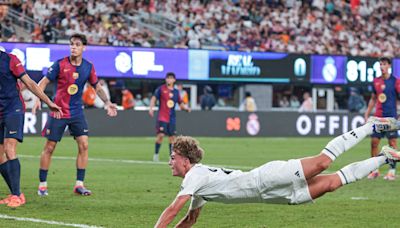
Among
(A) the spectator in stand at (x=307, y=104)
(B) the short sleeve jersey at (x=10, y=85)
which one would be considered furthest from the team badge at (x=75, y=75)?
(A) the spectator in stand at (x=307, y=104)

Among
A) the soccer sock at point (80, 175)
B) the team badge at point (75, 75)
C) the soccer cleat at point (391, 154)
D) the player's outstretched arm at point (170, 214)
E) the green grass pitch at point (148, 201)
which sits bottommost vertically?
the green grass pitch at point (148, 201)

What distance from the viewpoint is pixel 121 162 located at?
22.8m

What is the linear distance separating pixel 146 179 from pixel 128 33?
65.8 feet

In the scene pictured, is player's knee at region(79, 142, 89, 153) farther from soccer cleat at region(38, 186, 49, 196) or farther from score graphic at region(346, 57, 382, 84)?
score graphic at region(346, 57, 382, 84)

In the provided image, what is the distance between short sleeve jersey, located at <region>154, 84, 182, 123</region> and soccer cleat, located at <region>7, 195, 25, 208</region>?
39.5 ft

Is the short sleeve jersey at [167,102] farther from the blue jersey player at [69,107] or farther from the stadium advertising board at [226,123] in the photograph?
the blue jersey player at [69,107]

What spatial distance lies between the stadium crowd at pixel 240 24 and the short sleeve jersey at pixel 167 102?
389 inches

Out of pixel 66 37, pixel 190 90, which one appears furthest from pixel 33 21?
pixel 190 90

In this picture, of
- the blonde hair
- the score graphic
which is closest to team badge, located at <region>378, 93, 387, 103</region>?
the blonde hair

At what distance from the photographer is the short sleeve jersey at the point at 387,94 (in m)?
19.2

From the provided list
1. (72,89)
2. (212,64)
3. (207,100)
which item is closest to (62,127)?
(72,89)

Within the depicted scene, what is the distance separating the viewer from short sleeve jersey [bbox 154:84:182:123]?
25.3 metres

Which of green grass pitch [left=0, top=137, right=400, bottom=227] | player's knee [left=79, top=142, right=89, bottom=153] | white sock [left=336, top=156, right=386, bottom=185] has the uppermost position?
white sock [left=336, top=156, right=386, bottom=185]

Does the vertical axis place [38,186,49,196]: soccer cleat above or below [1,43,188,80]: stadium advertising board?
below
